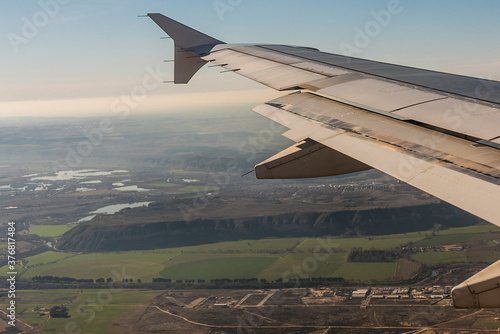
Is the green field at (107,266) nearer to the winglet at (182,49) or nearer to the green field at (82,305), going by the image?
the green field at (82,305)

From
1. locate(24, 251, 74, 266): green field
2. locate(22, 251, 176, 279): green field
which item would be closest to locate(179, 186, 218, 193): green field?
locate(22, 251, 176, 279): green field

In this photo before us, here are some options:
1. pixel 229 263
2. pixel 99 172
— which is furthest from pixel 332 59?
pixel 99 172

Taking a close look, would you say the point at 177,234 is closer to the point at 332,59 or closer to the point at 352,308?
the point at 352,308

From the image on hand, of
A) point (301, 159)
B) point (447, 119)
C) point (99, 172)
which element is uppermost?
point (447, 119)

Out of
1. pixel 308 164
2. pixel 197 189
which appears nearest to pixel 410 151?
pixel 308 164

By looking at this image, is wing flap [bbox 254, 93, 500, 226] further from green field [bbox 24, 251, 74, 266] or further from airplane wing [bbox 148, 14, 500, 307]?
green field [bbox 24, 251, 74, 266]
